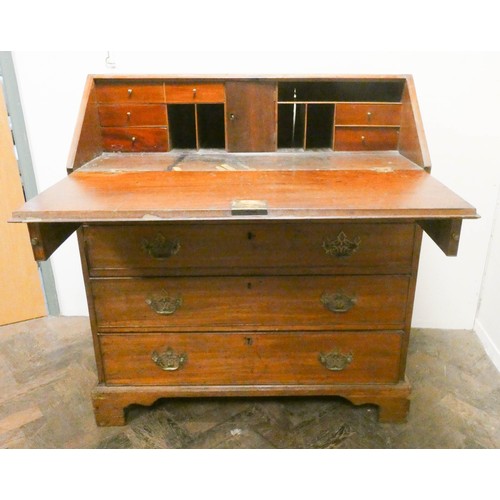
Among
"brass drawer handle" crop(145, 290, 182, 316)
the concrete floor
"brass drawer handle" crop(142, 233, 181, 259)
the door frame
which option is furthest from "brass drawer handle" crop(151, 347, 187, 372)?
the door frame

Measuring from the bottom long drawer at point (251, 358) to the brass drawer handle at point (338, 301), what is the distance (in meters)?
0.10

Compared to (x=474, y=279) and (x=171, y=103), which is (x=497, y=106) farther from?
(x=171, y=103)

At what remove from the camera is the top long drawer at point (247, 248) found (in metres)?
1.41

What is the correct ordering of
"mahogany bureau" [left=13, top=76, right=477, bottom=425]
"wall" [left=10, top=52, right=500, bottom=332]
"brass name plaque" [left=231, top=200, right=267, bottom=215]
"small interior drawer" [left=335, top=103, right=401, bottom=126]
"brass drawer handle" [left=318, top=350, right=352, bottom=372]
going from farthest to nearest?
"wall" [left=10, top=52, right=500, bottom=332] → "small interior drawer" [left=335, top=103, right=401, bottom=126] → "brass drawer handle" [left=318, top=350, right=352, bottom=372] → "mahogany bureau" [left=13, top=76, right=477, bottom=425] → "brass name plaque" [left=231, top=200, right=267, bottom=215]

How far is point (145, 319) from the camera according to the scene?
154cm

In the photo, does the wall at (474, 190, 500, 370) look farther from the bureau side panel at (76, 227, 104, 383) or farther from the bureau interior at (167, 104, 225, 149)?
the bureau side panel at (76, 227, 104, 383)

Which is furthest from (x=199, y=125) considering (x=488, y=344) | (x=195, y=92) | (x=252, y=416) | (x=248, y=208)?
(x=488, y=344)

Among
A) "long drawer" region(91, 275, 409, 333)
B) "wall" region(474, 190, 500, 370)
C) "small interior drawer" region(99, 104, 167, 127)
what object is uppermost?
"small interior drawer" region(99, 104, 167, 127)

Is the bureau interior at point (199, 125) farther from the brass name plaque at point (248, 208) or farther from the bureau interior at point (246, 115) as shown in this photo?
the brass name plaque at point (248, 208)

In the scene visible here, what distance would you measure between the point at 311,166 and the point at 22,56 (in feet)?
4.52

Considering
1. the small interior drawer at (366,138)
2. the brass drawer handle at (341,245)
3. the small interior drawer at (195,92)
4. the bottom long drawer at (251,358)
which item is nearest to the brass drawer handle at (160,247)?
the bottom long drawer at (251,358)

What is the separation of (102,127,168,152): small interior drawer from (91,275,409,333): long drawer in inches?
22.5

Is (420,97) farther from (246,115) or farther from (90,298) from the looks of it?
(90,298)

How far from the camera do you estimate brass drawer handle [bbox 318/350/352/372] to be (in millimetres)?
1590
